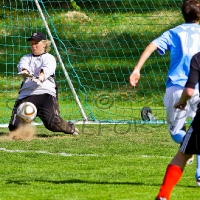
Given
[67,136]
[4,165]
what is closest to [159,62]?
[67,136]

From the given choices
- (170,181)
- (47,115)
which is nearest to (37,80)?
(47,115)

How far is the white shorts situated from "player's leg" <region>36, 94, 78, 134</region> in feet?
13.0

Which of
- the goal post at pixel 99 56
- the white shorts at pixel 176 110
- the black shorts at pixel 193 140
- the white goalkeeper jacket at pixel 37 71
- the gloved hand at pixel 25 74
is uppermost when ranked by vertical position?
the black shorts at pixel 193 140

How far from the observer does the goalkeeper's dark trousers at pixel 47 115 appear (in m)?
10.8

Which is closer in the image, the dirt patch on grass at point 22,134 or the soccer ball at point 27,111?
the soccer ball at point 27,111

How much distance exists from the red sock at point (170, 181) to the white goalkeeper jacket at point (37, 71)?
Result: 5.07 m

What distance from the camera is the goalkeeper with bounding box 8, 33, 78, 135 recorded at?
10789 millimetres

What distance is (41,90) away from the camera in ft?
36.0

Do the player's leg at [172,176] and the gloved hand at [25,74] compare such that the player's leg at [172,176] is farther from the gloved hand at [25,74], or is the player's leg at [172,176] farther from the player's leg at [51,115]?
the player's leg at [51,115]

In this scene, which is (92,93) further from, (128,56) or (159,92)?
(128,56)

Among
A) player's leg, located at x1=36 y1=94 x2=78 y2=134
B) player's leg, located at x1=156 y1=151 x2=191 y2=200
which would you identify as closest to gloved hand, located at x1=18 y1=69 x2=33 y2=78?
player's leg, located at x1=36 y1=94 x2=78 y2=134

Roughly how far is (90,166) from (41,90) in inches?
122

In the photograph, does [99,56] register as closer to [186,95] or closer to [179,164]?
[179,164]

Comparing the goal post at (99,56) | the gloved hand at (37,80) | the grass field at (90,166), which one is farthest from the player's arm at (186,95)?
the goal post at (99,56)
